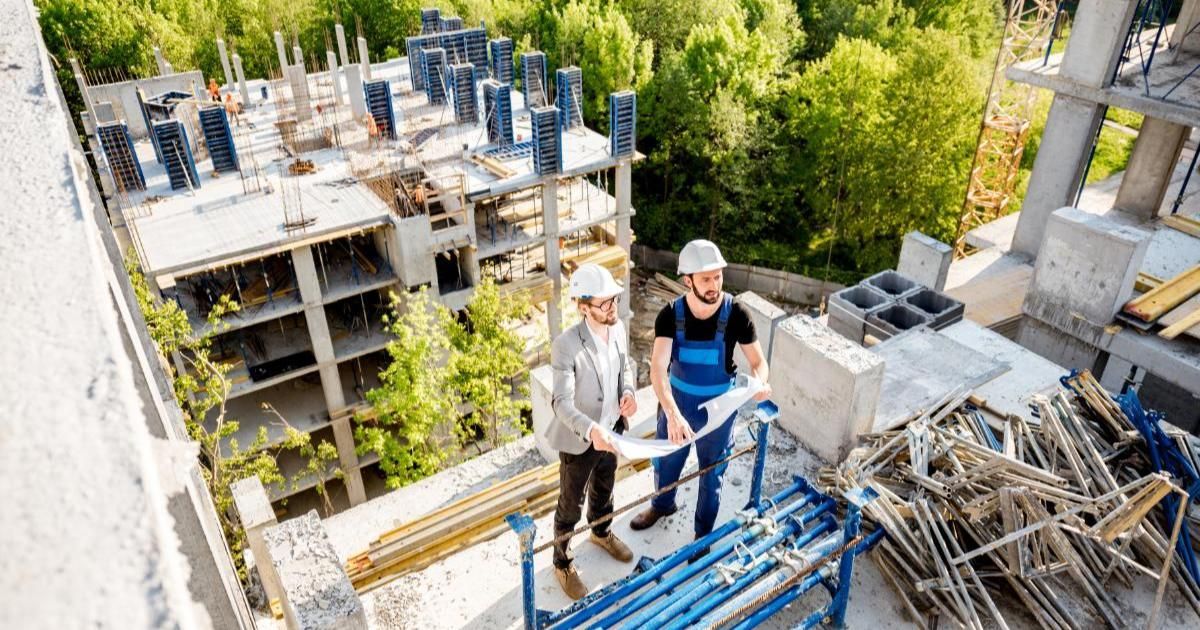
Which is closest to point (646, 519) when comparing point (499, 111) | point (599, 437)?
point (599, 437)

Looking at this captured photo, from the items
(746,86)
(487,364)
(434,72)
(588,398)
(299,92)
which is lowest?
(487,364)

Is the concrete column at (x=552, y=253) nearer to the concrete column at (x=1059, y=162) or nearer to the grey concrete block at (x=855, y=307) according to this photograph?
the grey concrete block at (x=855, y=307)

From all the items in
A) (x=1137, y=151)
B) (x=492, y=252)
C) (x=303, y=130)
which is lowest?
(x=492, y=252)

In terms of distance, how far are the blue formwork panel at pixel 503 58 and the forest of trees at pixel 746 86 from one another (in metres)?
6.95

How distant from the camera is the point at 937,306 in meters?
13.2

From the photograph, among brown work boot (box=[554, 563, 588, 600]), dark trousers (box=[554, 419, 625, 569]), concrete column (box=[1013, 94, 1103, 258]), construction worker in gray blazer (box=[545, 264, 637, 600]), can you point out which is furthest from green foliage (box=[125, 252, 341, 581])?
concrete column (box=[1013, 94, 1103, 258])

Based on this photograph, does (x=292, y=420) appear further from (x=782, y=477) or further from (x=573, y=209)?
(x=782, y=477)

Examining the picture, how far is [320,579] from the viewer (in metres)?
5.59

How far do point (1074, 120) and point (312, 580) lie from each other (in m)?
16.3

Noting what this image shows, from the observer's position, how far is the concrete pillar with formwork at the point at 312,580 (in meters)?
5.36

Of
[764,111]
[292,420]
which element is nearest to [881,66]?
[764,111]

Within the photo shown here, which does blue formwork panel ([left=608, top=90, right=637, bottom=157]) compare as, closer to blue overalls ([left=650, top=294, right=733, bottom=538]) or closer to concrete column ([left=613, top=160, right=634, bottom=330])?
concrete column ([left=613, top=160, right=634, bottom=330])

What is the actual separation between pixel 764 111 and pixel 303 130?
19.1 metres

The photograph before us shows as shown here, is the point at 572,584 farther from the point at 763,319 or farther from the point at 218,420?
the point at 218,420
